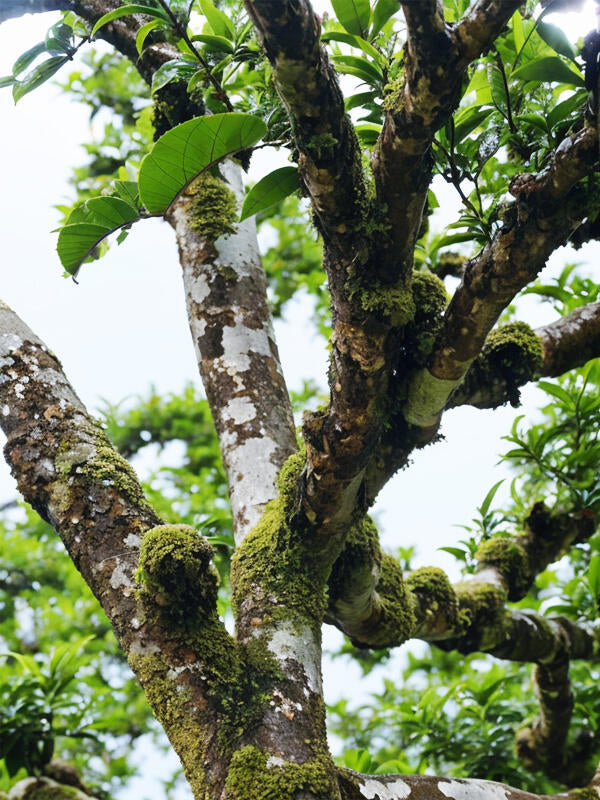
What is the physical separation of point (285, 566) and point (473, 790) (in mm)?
578

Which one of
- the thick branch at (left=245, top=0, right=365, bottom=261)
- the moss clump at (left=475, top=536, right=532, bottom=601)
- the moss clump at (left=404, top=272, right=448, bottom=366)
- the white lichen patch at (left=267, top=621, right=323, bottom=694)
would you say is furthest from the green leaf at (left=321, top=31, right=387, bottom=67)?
the moss clump at (left=475, top=536, right=532, bottom=601)

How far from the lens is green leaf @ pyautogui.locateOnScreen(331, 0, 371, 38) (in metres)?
1.24

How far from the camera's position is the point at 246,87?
6.02 feet

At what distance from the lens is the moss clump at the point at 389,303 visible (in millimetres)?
1281

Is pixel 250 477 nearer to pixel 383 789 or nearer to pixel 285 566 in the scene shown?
pixel 285 566

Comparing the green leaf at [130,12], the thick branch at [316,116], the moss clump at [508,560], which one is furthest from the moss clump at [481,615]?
the green leaf at [130,12]

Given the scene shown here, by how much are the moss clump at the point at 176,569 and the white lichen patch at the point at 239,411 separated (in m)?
0.48

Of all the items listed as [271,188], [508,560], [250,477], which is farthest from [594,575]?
[271,188]

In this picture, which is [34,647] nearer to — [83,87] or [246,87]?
[83,87]

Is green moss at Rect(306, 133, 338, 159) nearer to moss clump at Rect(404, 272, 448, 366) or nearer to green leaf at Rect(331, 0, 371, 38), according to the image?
green leaf at Rect(331, 0, 371, 38)

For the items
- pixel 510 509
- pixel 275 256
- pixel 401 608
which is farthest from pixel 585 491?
pixel 275 256

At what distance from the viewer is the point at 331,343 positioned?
1418mm

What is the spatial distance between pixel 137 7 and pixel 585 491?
74.9 inches

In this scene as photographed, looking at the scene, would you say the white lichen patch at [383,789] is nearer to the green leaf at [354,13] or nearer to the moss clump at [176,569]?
the moss clump at [176,569]
